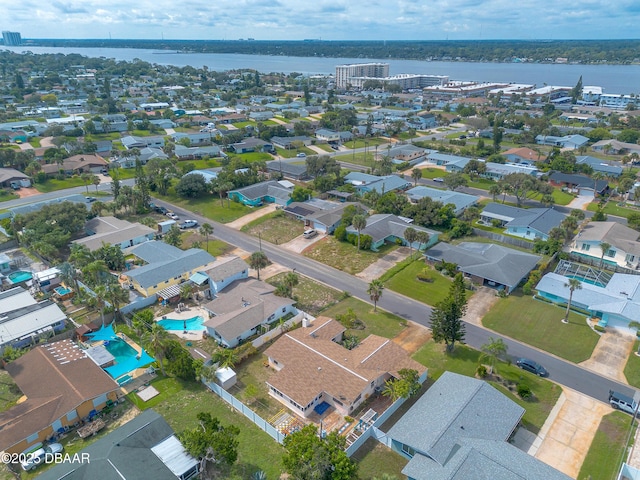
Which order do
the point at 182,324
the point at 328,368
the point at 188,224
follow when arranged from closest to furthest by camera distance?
the point at 328,368, the point at 182,324, the point at 188,224

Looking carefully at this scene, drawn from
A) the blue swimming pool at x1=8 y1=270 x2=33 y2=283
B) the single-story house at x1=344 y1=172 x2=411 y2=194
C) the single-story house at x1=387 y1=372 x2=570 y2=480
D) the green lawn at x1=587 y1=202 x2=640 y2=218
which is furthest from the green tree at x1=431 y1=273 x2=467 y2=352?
the green lawn at x1=587 y1=202 x2=640 y2=218

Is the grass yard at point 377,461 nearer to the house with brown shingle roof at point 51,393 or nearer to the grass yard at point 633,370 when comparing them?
the house with brown shingle roof at point 51,393

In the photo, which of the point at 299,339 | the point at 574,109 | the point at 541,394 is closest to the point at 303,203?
the point at 299,339

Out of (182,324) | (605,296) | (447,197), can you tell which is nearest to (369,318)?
(182,324)

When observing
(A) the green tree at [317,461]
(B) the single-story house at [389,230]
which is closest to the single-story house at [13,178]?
(B) the single-story house at [389,230]

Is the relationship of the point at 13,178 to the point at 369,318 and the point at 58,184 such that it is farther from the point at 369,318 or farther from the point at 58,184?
the point at 369,318

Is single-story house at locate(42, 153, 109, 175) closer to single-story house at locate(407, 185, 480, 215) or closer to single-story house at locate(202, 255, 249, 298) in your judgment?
single-story house at locate(202, 255, 249, 298)
